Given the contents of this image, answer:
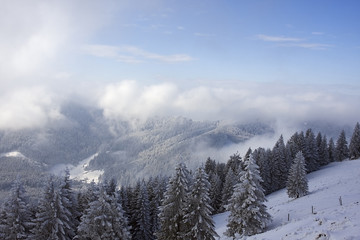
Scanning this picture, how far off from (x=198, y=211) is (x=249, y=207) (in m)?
6.64

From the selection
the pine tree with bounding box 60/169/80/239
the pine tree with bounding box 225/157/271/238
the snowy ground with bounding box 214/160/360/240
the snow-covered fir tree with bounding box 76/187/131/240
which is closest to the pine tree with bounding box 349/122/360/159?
the snowy ground with bounding box 214/160/360/240

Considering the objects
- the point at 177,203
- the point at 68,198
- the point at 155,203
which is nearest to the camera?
the point at 177,203

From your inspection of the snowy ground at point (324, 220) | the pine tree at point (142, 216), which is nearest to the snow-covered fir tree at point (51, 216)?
the snowy ground at point (324, 220)

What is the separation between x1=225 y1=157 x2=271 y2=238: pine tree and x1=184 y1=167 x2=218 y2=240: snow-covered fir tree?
5059 millimetres

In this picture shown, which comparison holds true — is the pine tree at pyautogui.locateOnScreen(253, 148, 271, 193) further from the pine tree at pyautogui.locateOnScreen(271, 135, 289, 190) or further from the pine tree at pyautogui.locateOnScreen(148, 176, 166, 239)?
the pine tree at pyautogui.locateOnScreen(148, 176, 166, 239)

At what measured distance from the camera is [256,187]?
27922 mm

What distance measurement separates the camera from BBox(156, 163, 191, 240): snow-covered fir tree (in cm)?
2464

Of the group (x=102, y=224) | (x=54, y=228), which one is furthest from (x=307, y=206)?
(x=54, y=228)

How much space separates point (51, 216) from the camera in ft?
81.4

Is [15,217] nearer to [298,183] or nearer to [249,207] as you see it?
[249,207]

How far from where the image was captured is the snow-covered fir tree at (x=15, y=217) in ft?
81.9

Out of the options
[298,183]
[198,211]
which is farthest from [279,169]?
[198,211]

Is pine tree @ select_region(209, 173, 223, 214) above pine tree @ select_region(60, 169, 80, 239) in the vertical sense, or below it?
below

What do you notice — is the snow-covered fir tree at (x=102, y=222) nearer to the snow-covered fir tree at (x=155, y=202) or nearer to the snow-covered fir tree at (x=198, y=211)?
the snow-covered fir tree at (x=198, y=211)
